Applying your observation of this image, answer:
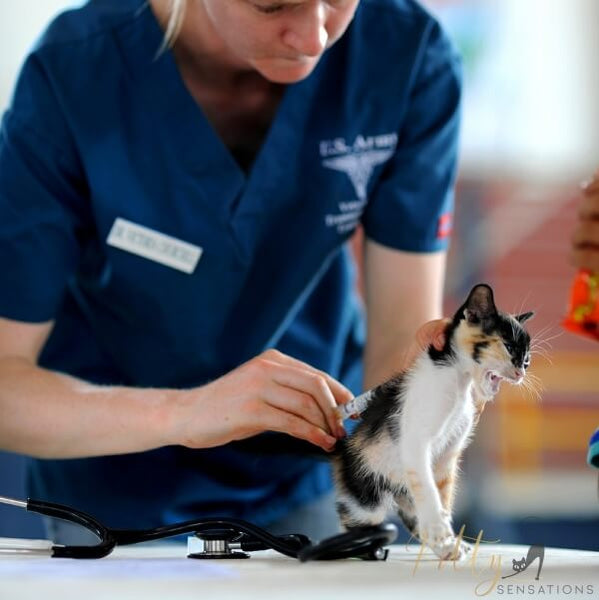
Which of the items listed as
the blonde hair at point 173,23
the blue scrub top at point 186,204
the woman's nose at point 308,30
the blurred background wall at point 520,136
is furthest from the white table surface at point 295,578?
the blurred background wall at point 520,136

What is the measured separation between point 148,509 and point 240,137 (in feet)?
1.28

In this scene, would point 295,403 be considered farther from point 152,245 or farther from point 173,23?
point 173,23

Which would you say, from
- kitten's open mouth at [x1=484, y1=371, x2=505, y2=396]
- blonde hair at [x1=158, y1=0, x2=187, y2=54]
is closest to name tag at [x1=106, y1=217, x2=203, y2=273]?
blonde hair at [x1=158, y1=0, x2=187, y2=54]

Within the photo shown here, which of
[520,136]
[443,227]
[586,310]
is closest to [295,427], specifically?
[586,310]

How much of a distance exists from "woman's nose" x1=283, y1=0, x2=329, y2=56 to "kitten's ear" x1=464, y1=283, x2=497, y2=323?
0.26 metres

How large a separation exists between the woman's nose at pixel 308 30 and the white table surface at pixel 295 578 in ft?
1.27

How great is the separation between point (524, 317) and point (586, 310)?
15cm

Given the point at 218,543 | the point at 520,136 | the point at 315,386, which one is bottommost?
the point at 218,543

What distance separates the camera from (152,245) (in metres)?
0.98

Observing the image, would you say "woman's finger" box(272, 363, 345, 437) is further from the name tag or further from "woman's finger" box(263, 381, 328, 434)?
the name tag

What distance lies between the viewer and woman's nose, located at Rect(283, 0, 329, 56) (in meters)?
0.79

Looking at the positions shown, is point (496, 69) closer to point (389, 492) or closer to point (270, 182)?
point (270, 182)

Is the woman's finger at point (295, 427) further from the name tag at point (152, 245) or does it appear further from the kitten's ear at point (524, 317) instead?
the name tag at point (152, 245)

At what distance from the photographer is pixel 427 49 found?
3.50 feet
